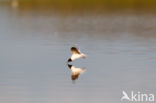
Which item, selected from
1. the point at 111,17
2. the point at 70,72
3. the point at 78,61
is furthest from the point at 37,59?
the point at 111,17

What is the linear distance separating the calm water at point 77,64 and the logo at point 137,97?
0.15m

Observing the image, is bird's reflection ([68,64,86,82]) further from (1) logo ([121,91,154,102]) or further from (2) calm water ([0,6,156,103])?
(1) logo ([121,91,154,102])

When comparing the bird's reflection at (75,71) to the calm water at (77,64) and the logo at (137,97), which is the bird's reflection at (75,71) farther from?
the logo at (137,97)

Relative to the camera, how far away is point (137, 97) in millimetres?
10406

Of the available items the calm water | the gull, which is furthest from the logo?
the gull

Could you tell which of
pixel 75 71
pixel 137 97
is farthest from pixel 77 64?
pixel 137 97

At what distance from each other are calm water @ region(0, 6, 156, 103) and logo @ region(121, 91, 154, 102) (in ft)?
0.48

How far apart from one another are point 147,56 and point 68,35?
7815 millimetres

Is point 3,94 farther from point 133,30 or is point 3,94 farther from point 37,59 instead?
point 133,30

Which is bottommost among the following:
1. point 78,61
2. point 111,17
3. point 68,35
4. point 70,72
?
point 70,72

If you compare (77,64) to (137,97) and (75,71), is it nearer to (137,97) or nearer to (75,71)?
(75,71)

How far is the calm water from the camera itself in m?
10.9

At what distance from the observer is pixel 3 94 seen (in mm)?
10977

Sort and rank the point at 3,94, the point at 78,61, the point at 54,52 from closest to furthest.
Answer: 1. the point at 3,94
2. the point at 78,61
3. the point at 54,52
